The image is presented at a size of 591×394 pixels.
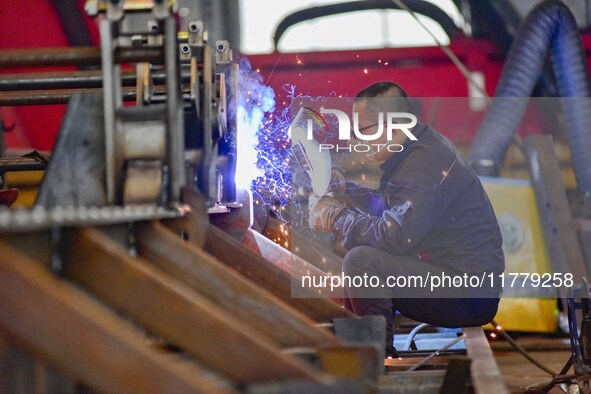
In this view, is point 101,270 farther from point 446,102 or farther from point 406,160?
point 446,102

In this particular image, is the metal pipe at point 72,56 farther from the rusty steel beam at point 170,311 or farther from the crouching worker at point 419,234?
the crouching worker at point 419,234

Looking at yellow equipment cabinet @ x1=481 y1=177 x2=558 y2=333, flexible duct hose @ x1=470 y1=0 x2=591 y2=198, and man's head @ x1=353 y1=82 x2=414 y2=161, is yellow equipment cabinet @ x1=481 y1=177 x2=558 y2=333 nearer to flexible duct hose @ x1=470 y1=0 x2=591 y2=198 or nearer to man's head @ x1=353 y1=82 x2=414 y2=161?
flexible duct hose @ x1=470 y1=0 x2=591 y2=198

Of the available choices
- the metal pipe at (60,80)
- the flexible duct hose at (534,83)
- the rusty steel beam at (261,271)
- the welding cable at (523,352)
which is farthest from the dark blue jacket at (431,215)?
the flexible duct hose at (534,83)

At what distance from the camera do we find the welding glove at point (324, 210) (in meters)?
3.98

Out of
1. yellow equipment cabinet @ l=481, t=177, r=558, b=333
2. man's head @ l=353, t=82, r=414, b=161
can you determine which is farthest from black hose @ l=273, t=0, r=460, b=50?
man's head @ l=353, t=82, r=414, b=161

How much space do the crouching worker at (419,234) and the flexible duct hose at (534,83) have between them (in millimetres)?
3021

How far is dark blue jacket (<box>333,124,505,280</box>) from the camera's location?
3.79 m

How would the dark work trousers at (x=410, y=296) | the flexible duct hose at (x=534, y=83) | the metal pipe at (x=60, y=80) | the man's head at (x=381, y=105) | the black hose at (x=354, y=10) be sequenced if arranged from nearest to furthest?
the metal pipe at (x=60, y=80) < the dark work trousers at (x=410, y=296) < the man's head at (x=381, y=105) < the flexible duct hose at (x=534, y=83) < the black hose at (x=354, y=10)

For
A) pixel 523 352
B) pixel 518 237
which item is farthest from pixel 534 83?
pixel 523 352

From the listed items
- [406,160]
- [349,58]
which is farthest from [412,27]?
[406,160]

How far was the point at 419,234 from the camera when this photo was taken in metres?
3.80

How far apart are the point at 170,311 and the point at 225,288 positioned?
47 centimetres

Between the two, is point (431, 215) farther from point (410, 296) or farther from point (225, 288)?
point (225, 288)

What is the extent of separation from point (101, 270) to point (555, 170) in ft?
17.1
